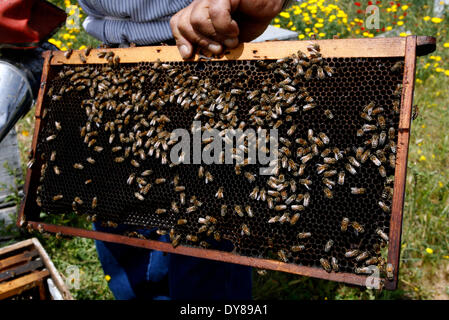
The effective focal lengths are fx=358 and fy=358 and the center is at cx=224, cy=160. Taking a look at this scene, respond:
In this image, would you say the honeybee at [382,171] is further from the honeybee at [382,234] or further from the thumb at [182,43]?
the thumb at [182,43]

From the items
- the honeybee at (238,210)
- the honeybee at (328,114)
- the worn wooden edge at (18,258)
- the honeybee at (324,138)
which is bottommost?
the worn wooden edge at (18,258)

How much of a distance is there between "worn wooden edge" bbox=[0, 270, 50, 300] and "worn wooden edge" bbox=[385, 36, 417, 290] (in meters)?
3.70

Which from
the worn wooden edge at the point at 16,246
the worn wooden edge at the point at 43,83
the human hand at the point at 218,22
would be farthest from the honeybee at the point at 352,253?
the worn wooden edge at the point at 16,246

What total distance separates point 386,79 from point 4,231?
17.6 ft

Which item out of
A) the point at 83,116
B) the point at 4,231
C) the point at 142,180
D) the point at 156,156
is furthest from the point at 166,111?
the point at 4,231

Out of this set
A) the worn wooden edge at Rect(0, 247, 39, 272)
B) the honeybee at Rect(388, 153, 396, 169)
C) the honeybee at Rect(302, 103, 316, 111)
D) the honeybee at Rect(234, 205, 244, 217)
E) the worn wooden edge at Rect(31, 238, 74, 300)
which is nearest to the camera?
the honeybee at Rect(388, 153, 396, 169)

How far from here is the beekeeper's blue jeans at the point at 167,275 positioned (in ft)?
12.0

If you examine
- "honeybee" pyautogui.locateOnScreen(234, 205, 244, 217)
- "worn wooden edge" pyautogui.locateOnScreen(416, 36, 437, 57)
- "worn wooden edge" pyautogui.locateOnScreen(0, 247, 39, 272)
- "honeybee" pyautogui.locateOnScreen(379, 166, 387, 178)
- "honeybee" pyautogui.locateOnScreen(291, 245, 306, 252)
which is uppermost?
"worn wooden edge" pyautogui.locateOnScreen(416, 36, 437, 57)

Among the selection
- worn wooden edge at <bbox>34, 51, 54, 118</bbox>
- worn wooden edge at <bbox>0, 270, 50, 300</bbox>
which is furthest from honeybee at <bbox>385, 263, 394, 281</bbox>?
worn wooden edge at <bbox>0, 270, 50, 300</bbox>

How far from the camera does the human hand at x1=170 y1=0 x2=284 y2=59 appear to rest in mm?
2428

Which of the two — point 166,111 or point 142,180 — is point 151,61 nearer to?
point 166,111

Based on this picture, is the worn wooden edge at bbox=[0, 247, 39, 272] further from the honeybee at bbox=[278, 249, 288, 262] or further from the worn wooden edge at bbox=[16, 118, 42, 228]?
the honeybee at bbox=[278, 249, 288, 262]

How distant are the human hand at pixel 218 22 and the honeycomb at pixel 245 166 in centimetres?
15

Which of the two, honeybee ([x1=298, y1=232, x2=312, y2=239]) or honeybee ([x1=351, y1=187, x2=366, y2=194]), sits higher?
honeybee ([x1=351, y1=187, x2=366, y2=194])
